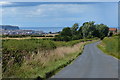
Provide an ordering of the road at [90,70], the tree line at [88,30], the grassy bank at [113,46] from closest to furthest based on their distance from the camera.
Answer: the road at [90,70] < the grassy bank at [113,46] < the tree line at [88,30]

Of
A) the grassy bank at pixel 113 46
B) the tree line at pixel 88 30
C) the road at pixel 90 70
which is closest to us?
the road at pixel 90 70

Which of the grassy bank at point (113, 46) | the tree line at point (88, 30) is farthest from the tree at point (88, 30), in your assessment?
the grassy bank at point (113, 46)

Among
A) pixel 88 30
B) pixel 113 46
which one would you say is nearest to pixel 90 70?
pixel 113 46

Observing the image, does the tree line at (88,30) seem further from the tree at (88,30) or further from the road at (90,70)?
the road at (90,70)

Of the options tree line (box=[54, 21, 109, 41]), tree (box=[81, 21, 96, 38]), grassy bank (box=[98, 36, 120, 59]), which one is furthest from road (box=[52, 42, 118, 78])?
tree (box=[81, 21, 96, 38])

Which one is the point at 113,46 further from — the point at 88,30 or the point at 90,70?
the point at 88,30

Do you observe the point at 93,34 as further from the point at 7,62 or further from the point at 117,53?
the point at 7,62

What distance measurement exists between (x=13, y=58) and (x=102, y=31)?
560ft

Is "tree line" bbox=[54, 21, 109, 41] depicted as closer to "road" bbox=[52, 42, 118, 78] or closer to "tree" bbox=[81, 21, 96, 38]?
"tree" bbox=[81, 21, 96, 38]

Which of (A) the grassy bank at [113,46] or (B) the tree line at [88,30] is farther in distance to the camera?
(B) the tree line at [88,30]

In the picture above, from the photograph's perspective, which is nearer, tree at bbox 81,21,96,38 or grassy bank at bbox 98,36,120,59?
grassy bank at bbox 98,36,120,59

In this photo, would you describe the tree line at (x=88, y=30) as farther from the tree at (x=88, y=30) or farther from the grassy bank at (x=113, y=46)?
the grassy bank at (x=113, y=46)

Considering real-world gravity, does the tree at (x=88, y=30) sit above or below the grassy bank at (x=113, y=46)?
above

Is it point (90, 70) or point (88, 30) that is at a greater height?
point (88, 30)
